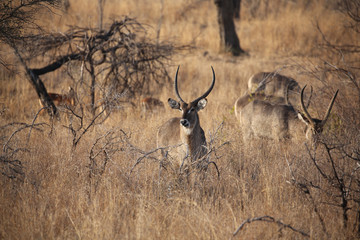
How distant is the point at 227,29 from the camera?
14773 mm

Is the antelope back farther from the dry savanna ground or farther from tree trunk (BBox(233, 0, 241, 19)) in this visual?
tree trunk (BBox(233, 0, 241, 19))

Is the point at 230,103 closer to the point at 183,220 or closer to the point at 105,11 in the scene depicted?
the point at 183,220

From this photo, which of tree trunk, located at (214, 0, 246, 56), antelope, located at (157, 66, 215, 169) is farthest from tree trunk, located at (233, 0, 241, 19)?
antelope, located at (157, 66, 215, 169)

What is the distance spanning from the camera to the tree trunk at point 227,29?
1459 centimetres

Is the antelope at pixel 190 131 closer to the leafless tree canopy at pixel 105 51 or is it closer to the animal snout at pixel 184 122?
the animal snout at pixel 184 122

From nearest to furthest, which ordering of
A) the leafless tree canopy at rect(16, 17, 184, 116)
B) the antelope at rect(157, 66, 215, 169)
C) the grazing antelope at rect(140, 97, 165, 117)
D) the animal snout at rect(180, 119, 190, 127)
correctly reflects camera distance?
the animal snout at rect(180, 119, 190, 127) → the antelope at rect(157, 66, 215, 169) → the leafless tree canopy at rect(16, 17, 184, 116) → the grazing antelope at rect(140, 97, 165, 117)

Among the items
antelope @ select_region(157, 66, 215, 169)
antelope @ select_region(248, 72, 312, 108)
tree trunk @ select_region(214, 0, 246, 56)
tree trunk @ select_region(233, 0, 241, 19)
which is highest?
tree trunk @ select_region(233, 0, 241, 19)

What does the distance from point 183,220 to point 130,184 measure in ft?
3.60

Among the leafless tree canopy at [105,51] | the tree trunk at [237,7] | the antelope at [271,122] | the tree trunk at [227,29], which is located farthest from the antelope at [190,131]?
the tree trunk at [237,7]

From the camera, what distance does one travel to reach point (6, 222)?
3.73 meters

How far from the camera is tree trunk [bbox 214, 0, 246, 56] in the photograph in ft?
47.9

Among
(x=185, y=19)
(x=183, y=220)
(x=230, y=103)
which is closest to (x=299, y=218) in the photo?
(x=183, y=220)

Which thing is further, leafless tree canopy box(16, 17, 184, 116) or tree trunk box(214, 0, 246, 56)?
tree trunk box(214, 0, 246, 56)

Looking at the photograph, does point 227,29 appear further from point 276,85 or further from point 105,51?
point 105,51
